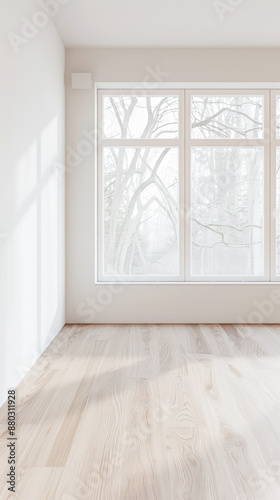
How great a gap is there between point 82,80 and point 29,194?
1770 mm

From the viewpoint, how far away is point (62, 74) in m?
3.93

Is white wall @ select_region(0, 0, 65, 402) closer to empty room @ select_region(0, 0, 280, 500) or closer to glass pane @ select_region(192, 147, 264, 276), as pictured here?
empty room @ select_region(0, 0, 280, 500)

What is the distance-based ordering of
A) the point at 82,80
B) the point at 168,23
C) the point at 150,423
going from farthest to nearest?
the point at 82,80
the point at 168,23
the point at 150,423

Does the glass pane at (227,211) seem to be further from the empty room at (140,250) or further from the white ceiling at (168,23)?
the white ceiling at (168,23)

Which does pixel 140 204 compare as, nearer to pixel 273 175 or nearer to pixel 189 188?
pixel 189 188

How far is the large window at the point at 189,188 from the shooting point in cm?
420

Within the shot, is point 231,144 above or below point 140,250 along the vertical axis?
above

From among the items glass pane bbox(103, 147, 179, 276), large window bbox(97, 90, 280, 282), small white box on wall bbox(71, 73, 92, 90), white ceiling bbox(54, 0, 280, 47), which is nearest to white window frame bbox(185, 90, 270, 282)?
large window bbox(97, 90, 280, 282)

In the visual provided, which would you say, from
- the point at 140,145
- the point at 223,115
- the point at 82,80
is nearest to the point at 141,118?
the point at 140,145

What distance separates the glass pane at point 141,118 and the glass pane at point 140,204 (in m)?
0.17

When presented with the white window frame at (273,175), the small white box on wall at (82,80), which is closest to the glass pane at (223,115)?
the white window frame at (273,175)

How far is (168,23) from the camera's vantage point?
11.7 ft

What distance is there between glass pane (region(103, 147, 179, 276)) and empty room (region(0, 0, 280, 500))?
0.05ft

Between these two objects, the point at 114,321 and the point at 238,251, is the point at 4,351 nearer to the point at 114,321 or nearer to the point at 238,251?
the point at 114,321
